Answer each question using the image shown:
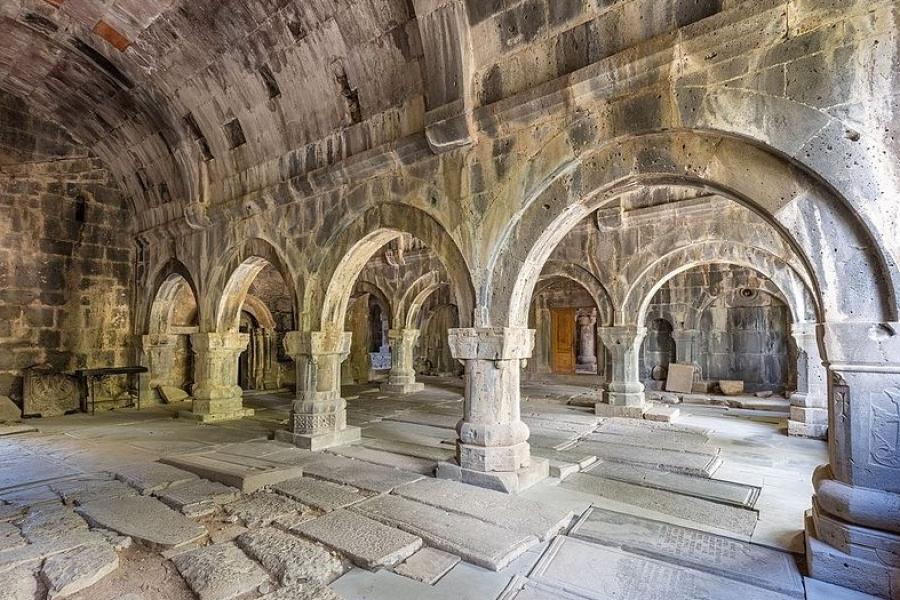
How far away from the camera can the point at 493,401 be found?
4578 millimetres

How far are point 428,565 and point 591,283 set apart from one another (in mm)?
7035

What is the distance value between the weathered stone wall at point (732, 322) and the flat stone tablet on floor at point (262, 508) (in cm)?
1093

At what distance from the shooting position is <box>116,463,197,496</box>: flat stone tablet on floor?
4469 mm

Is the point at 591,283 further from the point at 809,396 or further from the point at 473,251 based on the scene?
the point at 473,251

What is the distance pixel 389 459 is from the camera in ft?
17.8

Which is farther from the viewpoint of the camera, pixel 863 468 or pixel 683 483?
pixel 683 483

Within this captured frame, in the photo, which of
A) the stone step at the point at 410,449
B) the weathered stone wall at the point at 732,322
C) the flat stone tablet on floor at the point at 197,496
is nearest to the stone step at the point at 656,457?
the stone step at the point at 410,449

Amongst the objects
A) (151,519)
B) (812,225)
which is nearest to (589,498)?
(812,225)

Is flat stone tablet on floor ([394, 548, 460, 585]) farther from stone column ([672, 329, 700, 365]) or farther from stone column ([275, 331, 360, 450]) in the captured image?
stone column ([672, 329, 700, 365])

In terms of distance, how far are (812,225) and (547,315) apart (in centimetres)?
1363

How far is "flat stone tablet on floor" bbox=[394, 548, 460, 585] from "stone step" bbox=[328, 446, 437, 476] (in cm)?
166

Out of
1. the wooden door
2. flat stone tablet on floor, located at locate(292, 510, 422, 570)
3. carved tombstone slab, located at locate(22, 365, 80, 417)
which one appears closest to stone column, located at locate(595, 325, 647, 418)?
flat stone tablet on floor, located at locate(292, 510, 422, 570)

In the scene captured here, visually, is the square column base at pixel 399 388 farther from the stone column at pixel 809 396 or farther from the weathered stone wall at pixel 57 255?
the stone column at pixel 809 396

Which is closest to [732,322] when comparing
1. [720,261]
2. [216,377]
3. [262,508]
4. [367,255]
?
[720,261]
